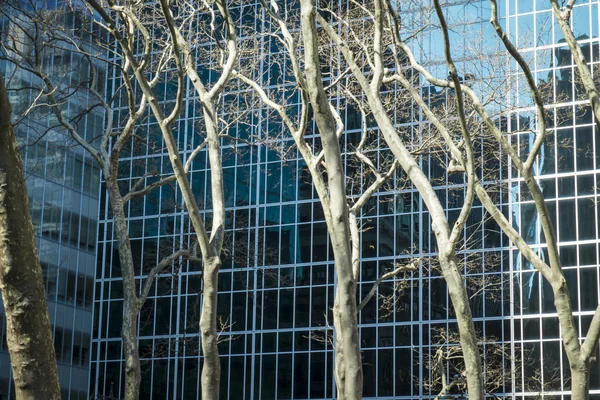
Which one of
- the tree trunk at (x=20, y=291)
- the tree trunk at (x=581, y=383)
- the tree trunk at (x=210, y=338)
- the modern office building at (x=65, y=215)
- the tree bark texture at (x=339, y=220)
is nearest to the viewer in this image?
the tree trunk at (x=20, y=291)

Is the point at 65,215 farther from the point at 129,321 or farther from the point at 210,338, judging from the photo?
the point at 210,338

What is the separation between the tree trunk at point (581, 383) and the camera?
44.7 ft

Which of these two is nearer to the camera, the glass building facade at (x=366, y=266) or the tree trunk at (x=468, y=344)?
the tree trunk at (x=468, y=344)

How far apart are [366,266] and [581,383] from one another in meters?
33.9

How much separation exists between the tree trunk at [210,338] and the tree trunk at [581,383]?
5.31 meters

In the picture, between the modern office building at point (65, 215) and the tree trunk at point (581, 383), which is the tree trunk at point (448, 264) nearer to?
the tree trunk at point (581, 383)

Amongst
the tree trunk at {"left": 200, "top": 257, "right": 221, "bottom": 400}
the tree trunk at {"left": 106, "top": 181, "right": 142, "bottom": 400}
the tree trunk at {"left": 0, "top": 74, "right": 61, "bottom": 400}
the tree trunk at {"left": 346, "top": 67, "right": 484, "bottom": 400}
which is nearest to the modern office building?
the tree trunk at {"left": 106, "top": 181, "right": 142, "bottom": 400}

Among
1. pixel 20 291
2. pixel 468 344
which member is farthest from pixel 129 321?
pixel 20 291

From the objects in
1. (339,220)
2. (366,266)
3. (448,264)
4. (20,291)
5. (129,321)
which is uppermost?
(366,266)

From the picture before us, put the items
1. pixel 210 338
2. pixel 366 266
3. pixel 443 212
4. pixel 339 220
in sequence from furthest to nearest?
pixel 366 266 < pixel 210 338 < pixel 443 212 < pixel 339 220

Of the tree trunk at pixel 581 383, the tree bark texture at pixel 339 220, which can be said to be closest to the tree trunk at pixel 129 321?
the tree trunk at pixel 581 383

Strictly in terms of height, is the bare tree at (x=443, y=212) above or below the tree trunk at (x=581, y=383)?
above

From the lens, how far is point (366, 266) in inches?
1873

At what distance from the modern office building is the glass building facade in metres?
0.91
